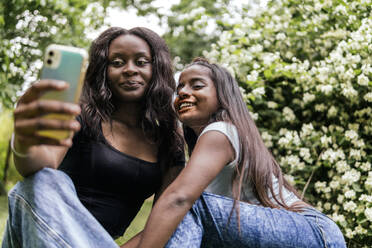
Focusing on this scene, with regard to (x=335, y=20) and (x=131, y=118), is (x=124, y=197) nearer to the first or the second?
(x=131, y=118)

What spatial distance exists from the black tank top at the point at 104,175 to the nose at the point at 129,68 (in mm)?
341

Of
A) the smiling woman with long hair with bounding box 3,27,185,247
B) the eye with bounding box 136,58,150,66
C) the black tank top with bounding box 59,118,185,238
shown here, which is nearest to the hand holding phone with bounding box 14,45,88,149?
the smiling woman with long hair with bounding box 3,27,185,247

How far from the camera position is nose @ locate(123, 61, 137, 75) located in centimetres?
204

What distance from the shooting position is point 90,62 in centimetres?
218

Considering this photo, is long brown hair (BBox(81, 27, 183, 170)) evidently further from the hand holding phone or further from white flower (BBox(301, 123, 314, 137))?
white flower (BBox(301, 123, 314, 137))

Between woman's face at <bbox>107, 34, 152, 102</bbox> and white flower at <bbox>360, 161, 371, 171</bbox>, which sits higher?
woman's face at <bbox>107, 34, 152, 102</bbox>

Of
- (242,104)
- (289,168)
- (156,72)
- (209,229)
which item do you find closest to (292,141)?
(289,168)

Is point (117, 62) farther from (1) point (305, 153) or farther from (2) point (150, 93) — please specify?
(1) point (305, 153)

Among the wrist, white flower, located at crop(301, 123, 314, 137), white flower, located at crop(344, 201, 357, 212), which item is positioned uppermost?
the wrist

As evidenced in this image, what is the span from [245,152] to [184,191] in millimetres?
412

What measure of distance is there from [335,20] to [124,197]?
2.26 metres

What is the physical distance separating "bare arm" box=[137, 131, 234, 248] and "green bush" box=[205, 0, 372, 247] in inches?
52.9

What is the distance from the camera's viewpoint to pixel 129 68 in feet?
6.70

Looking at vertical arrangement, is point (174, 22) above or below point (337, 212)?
above
